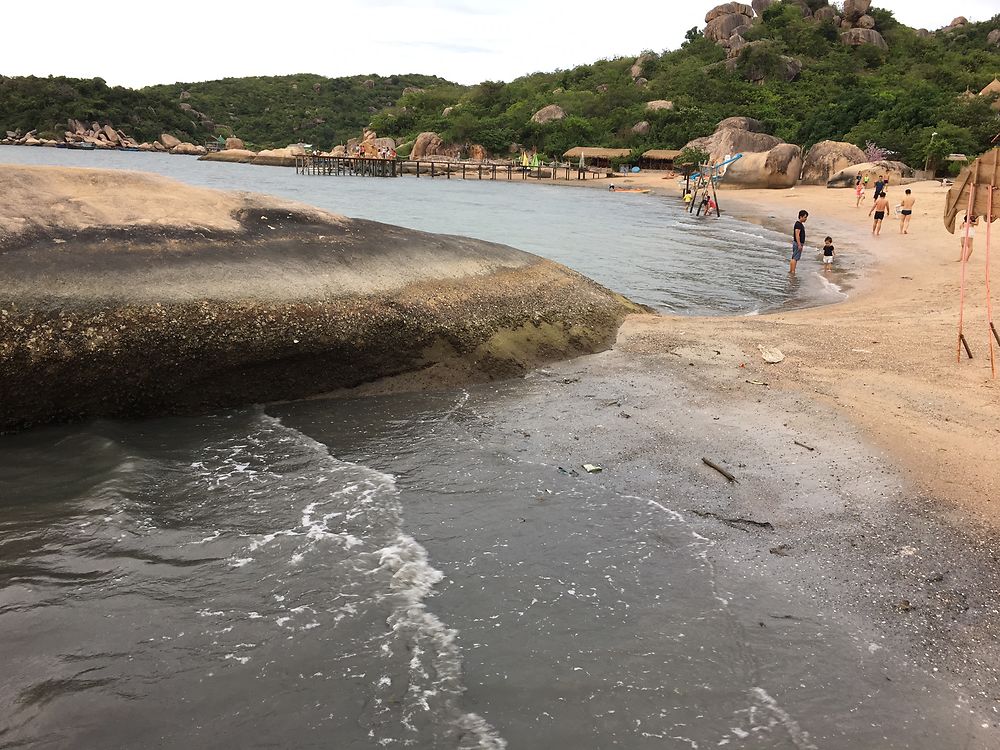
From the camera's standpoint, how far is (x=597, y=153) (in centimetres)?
6594

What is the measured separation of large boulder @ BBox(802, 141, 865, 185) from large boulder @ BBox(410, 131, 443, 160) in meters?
45.6

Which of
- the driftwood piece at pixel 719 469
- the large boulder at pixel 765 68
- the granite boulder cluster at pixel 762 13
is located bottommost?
the driftwood piece at pixel 719 469

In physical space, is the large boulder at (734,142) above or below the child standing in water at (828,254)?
above

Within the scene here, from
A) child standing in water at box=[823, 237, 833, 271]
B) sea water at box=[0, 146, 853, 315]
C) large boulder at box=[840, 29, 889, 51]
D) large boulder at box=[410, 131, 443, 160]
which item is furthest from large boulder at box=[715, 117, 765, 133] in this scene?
child standing in water at box=[823, 237, 833, 271]

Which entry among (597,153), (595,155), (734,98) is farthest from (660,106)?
(595,155)

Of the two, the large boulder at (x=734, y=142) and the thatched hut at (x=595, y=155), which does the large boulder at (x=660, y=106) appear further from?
the large boulder at (x=734, y=142)

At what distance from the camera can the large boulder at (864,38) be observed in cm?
7431

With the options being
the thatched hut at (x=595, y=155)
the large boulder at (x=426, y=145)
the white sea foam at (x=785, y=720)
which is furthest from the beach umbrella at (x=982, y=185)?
the large boulder at (x=426, y=145)

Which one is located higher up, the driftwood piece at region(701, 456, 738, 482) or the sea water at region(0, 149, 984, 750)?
the driftwood piece at region(701, 456, 738, 482)

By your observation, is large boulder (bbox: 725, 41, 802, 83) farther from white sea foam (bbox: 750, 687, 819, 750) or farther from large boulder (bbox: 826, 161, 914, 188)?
white sea foam (bbox: 750, 687, 819, 750)

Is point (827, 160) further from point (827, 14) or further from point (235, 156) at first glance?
point (235, 156)

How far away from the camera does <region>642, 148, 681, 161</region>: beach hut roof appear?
60500 mm

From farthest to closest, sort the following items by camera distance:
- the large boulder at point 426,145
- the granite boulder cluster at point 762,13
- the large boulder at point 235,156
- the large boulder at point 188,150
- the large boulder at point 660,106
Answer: the large boulder at point 188,150 → the large boulder at point 235,156 → the large boulder at point 426,145 → the granite boulder cluster at point 762,13 → the large boulder at point 660,106

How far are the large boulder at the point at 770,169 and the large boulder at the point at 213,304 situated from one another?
44.1 metres
